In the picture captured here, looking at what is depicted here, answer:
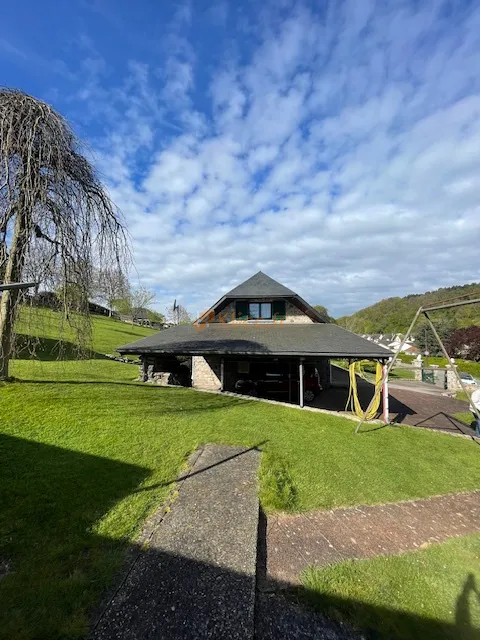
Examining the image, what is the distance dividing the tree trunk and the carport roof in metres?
5.80

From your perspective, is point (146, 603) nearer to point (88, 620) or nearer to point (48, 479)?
point (88, 620)

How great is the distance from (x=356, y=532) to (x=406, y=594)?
3.53 feet

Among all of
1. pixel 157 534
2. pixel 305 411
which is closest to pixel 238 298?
pixel 305 411

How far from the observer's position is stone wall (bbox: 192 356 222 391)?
1521 centimetres

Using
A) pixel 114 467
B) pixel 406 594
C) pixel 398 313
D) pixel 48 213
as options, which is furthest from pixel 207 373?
pixel 398 313

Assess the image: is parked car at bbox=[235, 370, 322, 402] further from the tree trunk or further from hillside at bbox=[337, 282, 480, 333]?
hillside at bbox=[337, 282, 480, 333]

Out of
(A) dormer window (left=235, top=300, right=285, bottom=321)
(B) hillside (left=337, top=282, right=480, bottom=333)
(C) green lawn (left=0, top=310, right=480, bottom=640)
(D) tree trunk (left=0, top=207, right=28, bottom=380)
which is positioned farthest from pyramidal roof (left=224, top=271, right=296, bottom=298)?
(B) hillside (left=337, top=282, right=480, bottom=333)

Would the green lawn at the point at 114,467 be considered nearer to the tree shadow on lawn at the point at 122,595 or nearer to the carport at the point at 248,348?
the tree shadow on lawn at the point at 122,595

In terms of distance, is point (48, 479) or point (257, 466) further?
point (257, 466)

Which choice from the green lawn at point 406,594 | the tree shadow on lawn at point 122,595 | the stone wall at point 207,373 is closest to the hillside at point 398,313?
the stone wall at point 207,373

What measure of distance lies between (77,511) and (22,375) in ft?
23.9

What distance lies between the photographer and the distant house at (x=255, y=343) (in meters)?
11.7

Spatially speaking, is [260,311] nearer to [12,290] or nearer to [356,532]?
[12,290]

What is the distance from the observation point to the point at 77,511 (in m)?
4.25
